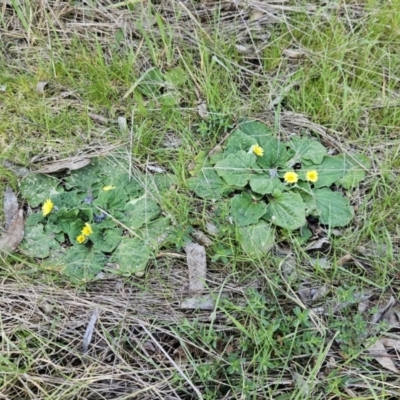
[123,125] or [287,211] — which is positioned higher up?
[123,125]

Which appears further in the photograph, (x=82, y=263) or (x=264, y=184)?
(x=264, y=184)

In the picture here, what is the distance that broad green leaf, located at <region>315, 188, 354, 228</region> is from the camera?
1675 millimetres

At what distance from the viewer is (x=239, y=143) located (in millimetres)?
1814

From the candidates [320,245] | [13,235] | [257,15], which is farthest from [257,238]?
[257,15]

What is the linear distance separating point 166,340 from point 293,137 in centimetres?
91

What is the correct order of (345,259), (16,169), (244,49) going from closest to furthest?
(345,259), (16,169), (244,49)

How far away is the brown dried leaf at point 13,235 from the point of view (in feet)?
5.46

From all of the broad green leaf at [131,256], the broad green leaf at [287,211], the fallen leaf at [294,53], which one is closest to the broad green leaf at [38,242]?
the broad green leaf at [131,256]

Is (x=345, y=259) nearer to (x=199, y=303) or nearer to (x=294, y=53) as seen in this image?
(x=199, y=303)

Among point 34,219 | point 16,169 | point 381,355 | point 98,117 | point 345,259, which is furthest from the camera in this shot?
point 98,117

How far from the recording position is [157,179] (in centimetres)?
180

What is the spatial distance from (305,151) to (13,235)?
1.12 meters

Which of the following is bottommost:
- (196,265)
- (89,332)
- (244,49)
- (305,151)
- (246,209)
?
(89,332)

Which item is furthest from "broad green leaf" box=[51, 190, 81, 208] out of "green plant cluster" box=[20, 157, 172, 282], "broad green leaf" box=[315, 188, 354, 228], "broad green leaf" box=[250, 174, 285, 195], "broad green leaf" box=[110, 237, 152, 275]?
"broad green leaf" box=[315, 188, 354, 228]
